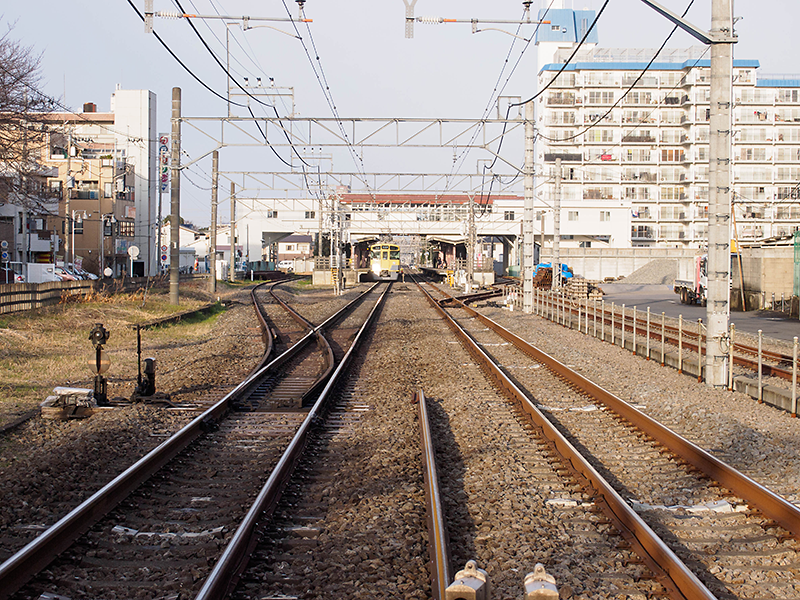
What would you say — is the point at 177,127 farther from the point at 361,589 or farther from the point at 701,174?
the point at 701,174

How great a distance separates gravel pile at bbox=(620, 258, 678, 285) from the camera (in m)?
56.0

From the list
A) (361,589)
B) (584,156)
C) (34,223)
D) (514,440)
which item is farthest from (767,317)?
(584,156)

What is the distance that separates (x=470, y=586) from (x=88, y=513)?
3.41m

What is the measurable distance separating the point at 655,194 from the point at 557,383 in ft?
254

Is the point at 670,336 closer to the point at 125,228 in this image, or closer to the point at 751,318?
the point at 751,318

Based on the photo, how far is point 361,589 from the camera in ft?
14.2

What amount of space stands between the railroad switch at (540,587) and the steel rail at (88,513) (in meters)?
3.00

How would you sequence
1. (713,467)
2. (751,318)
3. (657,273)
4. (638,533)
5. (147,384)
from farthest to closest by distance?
(657,273)
(751,318)
(147,384)
(713,467)
(638,533)

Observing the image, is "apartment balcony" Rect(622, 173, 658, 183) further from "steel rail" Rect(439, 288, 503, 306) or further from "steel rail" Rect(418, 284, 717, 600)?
"steel rail" Rect(418, 284, 717, 600)

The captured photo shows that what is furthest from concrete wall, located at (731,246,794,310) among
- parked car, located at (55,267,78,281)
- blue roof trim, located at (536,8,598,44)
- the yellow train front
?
blue roof trim, located at (536,8,598,44)

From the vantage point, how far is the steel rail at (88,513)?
170 inches

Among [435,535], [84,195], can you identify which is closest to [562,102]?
[84,195]

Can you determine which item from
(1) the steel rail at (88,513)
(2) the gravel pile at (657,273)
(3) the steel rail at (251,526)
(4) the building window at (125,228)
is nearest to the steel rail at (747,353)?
(3) the steel rail at (251,526)

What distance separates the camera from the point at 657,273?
56.2 meters
